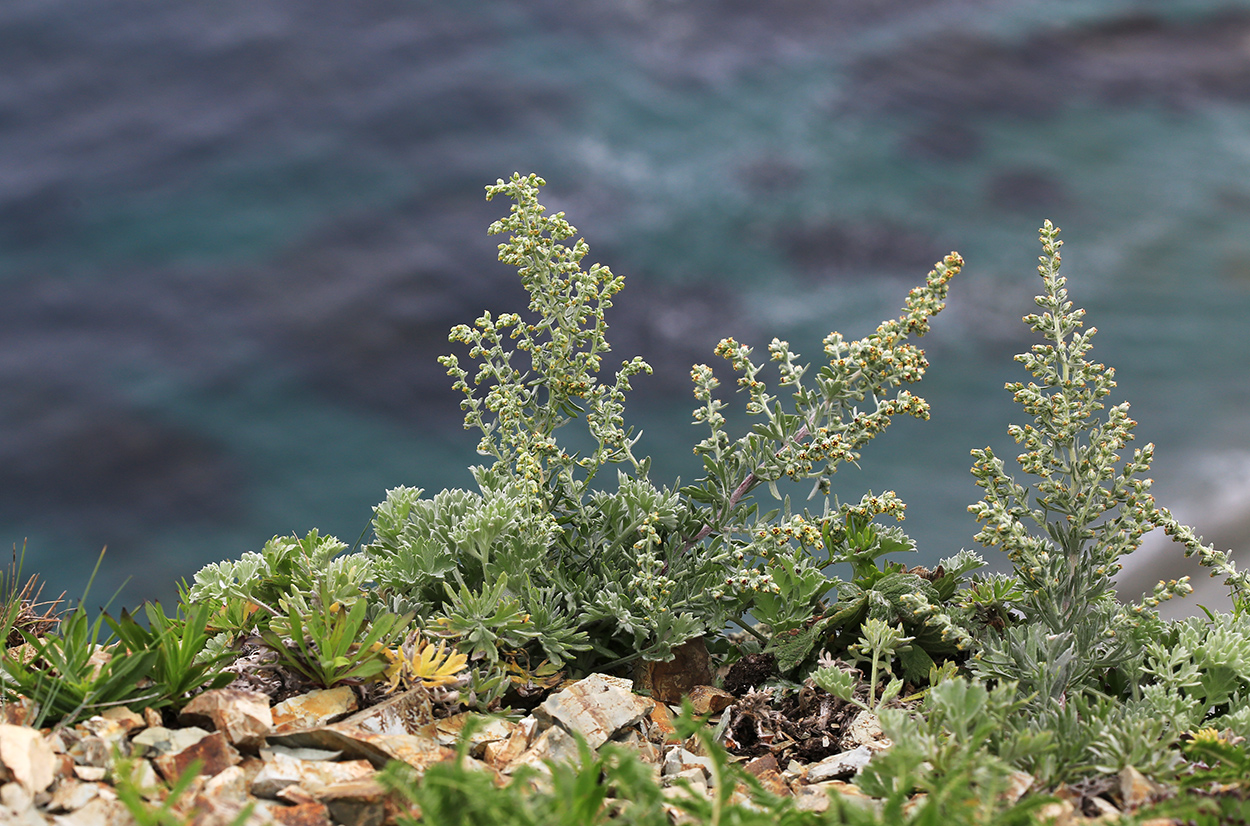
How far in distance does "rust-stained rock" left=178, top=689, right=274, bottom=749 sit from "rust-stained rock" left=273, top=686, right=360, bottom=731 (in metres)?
0.09

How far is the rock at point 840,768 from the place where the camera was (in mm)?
3365

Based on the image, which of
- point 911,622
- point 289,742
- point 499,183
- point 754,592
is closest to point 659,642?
point 754,592

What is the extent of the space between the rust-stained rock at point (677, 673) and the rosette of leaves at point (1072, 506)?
1213 millimetres

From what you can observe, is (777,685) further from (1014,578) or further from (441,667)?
(441,667)

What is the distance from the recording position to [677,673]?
4.32 metres

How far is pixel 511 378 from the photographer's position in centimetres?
461

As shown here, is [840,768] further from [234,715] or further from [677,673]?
[234,715]

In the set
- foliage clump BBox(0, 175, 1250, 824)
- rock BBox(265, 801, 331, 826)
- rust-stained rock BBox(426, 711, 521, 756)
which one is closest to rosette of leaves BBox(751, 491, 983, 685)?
foliage clump BBox(0, 175, 1250, 824)

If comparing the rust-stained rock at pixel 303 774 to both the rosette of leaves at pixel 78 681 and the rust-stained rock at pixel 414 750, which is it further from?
the rosette of leaves at pixel 78 681

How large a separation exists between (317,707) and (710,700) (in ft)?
5.49

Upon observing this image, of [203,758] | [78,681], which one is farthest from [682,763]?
[78,681]

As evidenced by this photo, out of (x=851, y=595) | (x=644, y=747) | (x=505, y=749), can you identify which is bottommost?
(x=505, y=749)

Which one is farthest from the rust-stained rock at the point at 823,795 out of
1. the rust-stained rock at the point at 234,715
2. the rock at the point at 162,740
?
the rock at the point at 162,740

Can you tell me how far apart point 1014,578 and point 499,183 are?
309 centimetres
